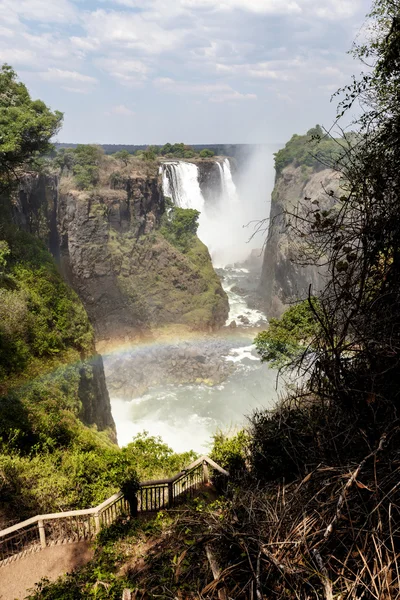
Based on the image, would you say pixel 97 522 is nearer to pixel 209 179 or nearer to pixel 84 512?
pixel 84 512

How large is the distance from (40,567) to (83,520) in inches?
40.9

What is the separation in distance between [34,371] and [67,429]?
9.80ft

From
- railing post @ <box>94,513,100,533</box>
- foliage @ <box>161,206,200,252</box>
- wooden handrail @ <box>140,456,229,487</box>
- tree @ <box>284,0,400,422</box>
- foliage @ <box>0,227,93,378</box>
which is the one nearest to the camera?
tree @ <box>284,0,400,422</box>

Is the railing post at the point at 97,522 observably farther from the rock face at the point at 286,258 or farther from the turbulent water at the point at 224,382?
the rock face at the point at 286,258

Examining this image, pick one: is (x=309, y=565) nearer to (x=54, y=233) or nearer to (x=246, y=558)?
(x=246, y=558)

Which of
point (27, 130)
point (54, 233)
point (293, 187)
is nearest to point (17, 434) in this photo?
point (27, 130)

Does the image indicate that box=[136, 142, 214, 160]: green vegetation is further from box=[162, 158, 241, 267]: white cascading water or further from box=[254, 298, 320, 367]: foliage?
box=[254, 298, 320, 367]: foliage

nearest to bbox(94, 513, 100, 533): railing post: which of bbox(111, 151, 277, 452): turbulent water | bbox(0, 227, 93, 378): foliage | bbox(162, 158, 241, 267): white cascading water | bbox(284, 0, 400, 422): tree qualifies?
bbox(284, 0, 400, 422): tree

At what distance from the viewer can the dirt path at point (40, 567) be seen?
709 centimetres

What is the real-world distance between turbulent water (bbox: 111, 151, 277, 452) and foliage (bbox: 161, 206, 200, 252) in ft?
17.2

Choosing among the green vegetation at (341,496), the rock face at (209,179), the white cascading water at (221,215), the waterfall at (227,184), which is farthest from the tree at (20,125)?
the waterfall at (227,184)

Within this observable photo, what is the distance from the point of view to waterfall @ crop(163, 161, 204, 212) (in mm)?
51250

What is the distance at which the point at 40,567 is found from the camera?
759 cm

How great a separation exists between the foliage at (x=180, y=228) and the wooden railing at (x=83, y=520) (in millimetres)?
39621
